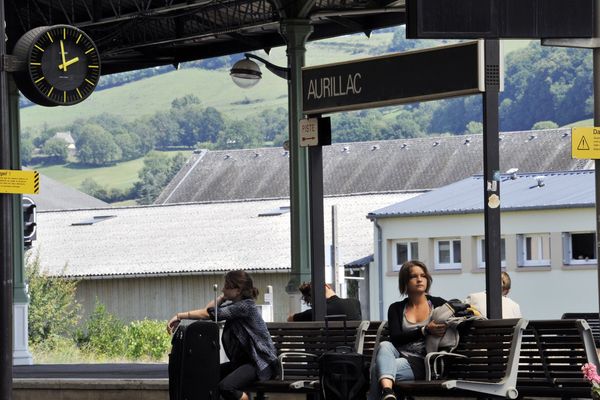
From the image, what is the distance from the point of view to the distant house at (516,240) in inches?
2457

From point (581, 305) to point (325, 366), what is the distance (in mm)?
51302

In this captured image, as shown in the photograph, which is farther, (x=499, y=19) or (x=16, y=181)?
(x=16, y=181)

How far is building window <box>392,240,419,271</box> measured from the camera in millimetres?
71875

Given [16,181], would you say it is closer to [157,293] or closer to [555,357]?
[555,357]

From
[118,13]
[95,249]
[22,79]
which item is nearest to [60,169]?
[95,249]

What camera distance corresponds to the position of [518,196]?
6625cm

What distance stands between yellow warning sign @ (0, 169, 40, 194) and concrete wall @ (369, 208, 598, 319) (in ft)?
152

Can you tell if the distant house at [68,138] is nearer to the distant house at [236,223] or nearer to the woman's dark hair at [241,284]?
the distant house at [236,223]

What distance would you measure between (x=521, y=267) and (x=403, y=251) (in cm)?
898

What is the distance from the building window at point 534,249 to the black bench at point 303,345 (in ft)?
172

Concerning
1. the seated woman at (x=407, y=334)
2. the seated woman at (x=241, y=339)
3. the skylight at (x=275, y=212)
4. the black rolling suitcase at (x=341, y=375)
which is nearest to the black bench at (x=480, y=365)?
the seated woman at (x=407, y=334)

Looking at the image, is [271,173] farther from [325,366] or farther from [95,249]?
[325,366]

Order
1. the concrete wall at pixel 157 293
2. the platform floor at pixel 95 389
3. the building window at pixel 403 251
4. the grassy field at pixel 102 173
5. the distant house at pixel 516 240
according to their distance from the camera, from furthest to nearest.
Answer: the grassy field at pixel 102 173 → the concrete wall at pixel 157 293 → the building window at pixel 403 251 → the distant house at pixel 516 240 → the platform floor at pixel 95 389

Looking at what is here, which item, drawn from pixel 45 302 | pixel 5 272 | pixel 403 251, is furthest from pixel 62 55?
pixel 403 251
